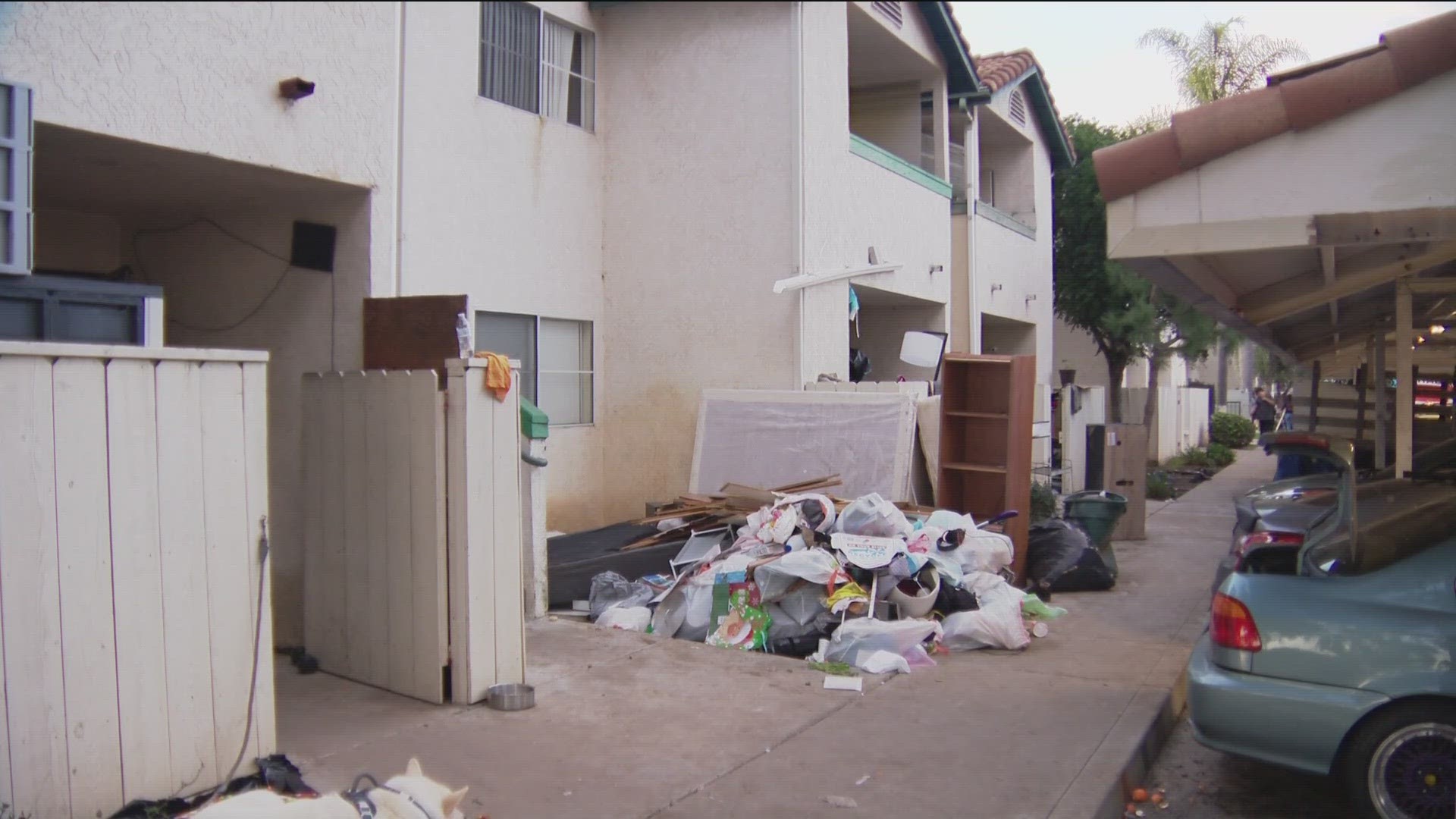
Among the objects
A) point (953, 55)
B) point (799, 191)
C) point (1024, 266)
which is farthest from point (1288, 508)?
point (1024, 266)

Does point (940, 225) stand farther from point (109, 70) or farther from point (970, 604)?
point (109, 70)

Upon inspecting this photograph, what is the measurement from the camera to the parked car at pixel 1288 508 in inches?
251

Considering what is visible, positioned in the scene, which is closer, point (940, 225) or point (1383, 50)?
point (1383, 50)

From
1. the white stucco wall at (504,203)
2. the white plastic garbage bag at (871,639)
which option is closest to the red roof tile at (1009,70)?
the white stucco wall at (504,203)

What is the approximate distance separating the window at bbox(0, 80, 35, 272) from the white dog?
235 centimetres

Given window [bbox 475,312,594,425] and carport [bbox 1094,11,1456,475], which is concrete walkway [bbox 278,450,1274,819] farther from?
window [bbox 475,312,594,425]

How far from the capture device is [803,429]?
33.0ft

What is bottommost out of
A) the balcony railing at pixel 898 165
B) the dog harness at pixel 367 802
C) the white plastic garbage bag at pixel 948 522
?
the dog harness at pixel 367 802

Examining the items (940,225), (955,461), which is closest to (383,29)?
(955,461)

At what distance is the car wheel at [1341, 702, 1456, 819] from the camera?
415cm

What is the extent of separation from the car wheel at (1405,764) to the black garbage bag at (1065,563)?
4.71 meters

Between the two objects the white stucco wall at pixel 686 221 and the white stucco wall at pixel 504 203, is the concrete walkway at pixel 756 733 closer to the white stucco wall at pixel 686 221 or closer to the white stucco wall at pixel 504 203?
the white stucco wall at pixel 504 203

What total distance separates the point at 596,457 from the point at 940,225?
617cm

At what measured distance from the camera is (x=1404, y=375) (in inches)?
297
